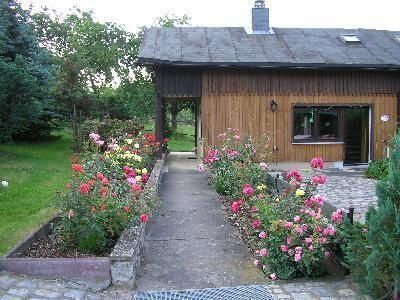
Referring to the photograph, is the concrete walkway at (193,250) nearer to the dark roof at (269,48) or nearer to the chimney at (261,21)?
the dark roof at (269,48)

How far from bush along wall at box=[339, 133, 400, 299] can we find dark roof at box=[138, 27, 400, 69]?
10.4m

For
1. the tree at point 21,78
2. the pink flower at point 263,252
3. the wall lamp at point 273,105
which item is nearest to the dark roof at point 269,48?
the wall lamp at point 273,105

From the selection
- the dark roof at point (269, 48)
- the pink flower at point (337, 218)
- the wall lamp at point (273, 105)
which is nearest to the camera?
the pink flower at point (337, 218)

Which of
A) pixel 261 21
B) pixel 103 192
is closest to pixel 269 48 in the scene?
pixel 261 21

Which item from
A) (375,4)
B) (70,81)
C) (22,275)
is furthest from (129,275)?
(375,4)

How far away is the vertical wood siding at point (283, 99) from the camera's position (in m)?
14.9

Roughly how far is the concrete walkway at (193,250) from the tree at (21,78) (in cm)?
711

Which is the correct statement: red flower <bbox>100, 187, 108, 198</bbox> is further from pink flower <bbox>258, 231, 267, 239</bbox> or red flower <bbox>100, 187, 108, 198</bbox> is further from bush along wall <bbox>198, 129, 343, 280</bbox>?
pink flower <bbox>258, 231, 267, 239</bbox>

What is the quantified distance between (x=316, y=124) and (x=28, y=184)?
30.9 ft

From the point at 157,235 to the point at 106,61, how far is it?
26070mm

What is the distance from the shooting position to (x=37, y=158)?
51.6ft

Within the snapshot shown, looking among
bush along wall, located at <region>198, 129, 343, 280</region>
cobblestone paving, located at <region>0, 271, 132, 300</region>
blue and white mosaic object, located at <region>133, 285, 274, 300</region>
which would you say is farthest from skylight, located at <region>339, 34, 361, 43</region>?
cobblestone paving, located at <region>0, 271, 132, 300</region>

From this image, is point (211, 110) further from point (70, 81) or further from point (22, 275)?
point (22, 275)

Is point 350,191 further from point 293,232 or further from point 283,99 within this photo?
point 293,232
